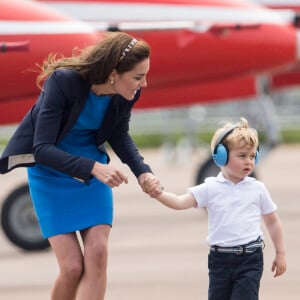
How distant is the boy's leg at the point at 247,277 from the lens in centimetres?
665

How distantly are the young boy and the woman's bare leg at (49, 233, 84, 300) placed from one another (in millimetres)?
529

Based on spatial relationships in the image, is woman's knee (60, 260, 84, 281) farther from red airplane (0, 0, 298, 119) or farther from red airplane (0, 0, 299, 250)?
red airplane (0, 0, 298, 119)

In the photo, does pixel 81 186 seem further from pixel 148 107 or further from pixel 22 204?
pixel 148 107

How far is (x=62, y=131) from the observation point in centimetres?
686

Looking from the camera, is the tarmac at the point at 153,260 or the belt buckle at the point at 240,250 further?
the tarmac at the point at 153,260

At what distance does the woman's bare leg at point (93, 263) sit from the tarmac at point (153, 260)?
84.6 inches

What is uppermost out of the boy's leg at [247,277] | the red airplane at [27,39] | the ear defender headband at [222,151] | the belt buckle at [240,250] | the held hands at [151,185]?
the red airplane at [27,39]

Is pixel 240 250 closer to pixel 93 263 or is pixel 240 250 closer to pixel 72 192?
pixel 93 263

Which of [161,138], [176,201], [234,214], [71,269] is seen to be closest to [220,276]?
[234,214]

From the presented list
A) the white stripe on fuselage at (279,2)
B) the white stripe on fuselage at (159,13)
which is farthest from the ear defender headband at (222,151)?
the white stripe on fuselage at (279,2)

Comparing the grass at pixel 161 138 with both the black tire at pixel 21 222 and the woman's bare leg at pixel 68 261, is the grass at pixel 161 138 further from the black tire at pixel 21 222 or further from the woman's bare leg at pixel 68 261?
the woman's bare leg at pixel 68 261

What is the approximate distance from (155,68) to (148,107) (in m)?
1.33

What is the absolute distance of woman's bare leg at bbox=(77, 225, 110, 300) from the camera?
23.0 feet

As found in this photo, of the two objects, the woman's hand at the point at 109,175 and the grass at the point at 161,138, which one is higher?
the grass at the point at 161,138
